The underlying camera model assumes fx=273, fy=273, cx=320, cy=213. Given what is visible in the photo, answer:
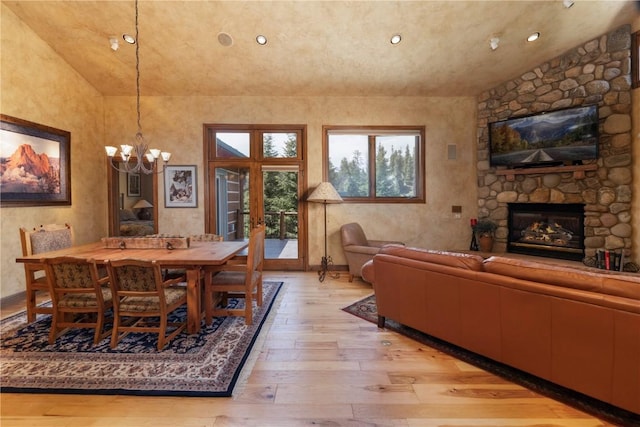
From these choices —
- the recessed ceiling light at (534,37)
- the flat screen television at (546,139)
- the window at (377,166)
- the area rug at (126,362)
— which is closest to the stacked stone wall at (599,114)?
the flat screen television at (546,139)

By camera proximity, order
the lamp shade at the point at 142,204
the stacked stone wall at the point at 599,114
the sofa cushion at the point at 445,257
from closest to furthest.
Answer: the sofa cushion at the point at 445,257 → the stacked stone wall at the point at 599,114 → the lamp shade at the point at 142,204

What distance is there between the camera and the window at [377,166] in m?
5.27

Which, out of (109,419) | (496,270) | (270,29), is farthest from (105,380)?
(270,29)

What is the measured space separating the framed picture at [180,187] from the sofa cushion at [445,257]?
402 cm

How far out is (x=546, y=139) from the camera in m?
→ 4.30

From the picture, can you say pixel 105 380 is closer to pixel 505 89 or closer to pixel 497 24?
pixel 497 24

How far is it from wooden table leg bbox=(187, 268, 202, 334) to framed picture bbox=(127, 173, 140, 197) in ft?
11.8

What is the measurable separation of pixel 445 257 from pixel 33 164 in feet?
18.0

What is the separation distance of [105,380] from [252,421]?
1210mm

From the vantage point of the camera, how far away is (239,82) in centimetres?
474

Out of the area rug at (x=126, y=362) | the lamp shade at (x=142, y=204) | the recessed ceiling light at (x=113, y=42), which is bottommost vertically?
the area rug at (x=126, y=362)

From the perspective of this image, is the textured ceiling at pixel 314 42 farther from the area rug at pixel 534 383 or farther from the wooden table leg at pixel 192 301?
the area rug at pixel 534 383

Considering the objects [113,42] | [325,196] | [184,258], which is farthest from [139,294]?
[113,42]

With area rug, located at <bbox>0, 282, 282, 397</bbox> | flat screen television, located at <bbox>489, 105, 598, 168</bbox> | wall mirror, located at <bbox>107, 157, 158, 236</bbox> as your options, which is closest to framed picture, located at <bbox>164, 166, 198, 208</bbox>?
wall mirror, located at <bbox>107, 157, 158, 236</bbox>
